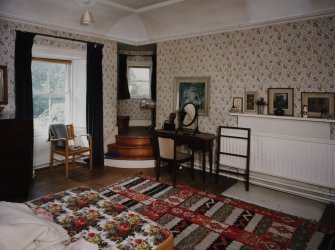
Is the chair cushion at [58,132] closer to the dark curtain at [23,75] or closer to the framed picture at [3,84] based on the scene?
the dark curtain at [23,75]

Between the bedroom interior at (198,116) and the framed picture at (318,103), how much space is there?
15 millimetres

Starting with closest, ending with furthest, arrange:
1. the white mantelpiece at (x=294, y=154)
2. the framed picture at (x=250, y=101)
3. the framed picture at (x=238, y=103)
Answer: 1. the white mantelpiece at (x=294, y=154)
2. the framed picture at (x=250, y=101)
3. the framed picture at (x=238, y=103)

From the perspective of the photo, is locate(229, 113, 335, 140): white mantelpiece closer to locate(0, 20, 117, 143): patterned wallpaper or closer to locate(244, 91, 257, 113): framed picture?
locate(244, 91, 257, 113): framed picture

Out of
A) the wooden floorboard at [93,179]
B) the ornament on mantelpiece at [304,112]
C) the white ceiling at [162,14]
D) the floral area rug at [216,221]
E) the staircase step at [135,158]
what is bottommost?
the floral area rug at [216,221]

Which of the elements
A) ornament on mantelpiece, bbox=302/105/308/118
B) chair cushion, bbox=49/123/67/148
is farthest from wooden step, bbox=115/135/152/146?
ornament on mantelpiece, bbox=302/105/308/118

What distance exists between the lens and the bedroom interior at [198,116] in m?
3.25

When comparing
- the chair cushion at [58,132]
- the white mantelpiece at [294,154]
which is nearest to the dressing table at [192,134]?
the white mantelpiece at [294,154]

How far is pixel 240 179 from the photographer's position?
4773mm

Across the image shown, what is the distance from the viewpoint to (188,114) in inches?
201

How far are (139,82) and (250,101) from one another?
3.74 meters

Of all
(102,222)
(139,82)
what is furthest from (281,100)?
(139,82)

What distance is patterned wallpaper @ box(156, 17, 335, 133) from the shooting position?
387cm

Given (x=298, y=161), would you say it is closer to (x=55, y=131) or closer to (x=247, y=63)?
(x=247, y=63)

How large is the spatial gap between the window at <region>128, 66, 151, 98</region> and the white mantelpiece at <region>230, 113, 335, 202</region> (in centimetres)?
357
